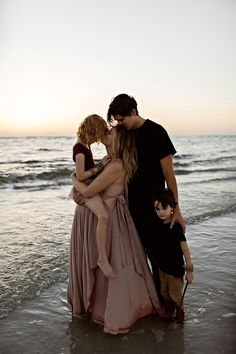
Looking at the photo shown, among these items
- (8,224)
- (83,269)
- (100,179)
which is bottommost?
(8,224)

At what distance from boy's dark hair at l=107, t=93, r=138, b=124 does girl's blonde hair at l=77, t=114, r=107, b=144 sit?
0.26m

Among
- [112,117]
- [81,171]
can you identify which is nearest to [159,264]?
[81,171]

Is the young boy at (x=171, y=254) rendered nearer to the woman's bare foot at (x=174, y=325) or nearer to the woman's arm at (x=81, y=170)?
the woman's bare foot at (x=174, y=325)

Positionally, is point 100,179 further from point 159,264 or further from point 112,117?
point 159,264

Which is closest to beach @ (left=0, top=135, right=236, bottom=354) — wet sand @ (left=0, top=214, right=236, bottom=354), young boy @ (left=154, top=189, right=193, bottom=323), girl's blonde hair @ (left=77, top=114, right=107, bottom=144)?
wet sand @ (left=0, top=214, right=236, bottom=354)

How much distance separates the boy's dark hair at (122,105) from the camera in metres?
3.22

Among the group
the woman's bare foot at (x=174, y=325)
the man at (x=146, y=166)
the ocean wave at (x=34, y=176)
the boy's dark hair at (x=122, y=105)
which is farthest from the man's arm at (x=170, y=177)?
the ocean wave at (x=34, y=176)

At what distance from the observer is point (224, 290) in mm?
4316

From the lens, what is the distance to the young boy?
11.2ft

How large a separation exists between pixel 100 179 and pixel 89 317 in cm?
139

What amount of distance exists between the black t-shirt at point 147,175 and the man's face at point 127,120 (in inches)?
3.6

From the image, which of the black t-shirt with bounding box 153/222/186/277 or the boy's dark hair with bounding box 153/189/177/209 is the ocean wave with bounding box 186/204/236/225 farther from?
the boy's dark hair with bounding box 153/189/177/209

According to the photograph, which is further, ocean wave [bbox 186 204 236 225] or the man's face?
ocean wave [bbox 186 204 236 225]

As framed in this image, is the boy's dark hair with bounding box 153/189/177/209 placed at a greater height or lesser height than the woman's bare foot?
greater
